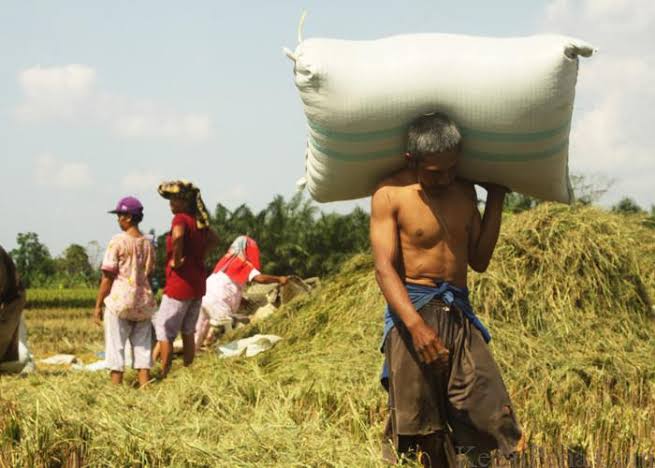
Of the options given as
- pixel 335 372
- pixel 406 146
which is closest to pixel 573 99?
pixel 406 146

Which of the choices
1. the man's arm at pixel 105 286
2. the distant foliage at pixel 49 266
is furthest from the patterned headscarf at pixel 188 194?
the distant foliage at pixel 49 266

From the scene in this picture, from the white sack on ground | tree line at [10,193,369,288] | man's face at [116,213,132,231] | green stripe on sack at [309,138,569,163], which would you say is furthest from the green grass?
green stripe on sack at [309,138,569,163]

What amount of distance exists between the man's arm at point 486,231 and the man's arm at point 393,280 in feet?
1.05

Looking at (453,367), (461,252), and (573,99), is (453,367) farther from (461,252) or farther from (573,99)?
(573,99)

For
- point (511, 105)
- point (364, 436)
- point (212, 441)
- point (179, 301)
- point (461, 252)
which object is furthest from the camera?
point (179, 301)

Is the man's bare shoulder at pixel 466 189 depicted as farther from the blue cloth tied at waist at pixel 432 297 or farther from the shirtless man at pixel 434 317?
the blue cloth tied at waist at pixel 432 297

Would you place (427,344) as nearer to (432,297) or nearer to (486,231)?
(432,297)

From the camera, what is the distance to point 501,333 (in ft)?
20.1

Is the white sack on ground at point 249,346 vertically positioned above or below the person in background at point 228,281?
below

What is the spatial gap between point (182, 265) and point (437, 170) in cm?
402

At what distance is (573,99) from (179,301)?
14.3 ft

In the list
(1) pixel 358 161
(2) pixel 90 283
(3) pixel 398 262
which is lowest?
(2) pixel 90 283

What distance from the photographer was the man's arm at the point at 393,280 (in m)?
3.41

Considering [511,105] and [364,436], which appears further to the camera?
[364,436]
